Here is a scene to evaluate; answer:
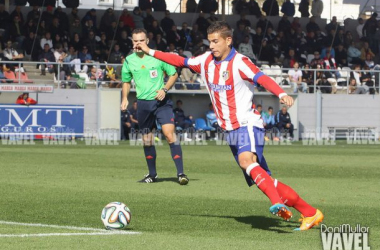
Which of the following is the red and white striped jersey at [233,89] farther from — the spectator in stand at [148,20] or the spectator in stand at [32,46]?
the spectator in stand at [148,20]

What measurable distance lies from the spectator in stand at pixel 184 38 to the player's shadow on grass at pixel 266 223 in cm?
2457

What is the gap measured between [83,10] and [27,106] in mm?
8320

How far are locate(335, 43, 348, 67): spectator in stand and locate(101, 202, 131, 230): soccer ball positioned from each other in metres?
28.8

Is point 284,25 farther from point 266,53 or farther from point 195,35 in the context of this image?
point 195,35

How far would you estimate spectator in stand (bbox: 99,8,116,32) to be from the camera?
107ft

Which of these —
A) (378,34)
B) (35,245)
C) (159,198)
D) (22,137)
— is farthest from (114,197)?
(378,34)

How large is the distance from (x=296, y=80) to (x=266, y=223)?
25.3 metres

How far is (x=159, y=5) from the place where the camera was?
117ft

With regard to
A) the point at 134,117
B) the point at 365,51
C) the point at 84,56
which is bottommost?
the point at 134,117

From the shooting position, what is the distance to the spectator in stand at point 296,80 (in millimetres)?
33000

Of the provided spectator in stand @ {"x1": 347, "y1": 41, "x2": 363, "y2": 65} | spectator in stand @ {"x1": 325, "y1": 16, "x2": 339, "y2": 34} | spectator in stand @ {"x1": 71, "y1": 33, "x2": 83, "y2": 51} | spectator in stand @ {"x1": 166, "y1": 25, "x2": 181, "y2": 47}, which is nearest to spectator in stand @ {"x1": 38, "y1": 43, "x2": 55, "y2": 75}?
spectator in stand @ {"x1": 71, "y1": 33, "x2": 83, "y2": 51}

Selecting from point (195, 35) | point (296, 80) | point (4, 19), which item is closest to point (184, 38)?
point (195, 35)

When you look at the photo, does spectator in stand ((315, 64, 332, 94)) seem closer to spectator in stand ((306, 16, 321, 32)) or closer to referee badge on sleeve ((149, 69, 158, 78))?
spectator in stand ((306, 16, 321, 32))

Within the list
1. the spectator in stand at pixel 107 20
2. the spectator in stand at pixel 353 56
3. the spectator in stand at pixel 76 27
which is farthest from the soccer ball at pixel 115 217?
the spectator in stand at pixel 353 56
